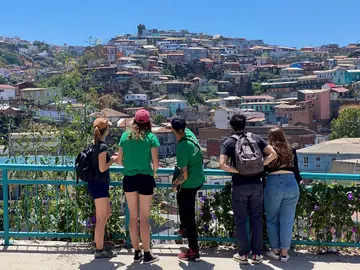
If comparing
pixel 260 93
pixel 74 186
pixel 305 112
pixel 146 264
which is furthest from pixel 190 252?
pixel 260 93

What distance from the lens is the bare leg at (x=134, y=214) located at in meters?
4.58

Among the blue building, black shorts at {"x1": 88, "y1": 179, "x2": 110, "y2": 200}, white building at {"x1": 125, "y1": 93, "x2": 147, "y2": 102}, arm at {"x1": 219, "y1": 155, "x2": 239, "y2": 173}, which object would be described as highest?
white building at {"x1": 125, "y1": 93, "x2": 147, "y2": 102}

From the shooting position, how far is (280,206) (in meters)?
4.74

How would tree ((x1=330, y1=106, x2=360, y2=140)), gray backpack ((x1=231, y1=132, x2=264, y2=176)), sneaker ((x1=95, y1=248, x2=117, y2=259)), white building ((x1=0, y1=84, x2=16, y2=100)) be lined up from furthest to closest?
1. white building ((x1=0, y1=84, x2=16, y2=100))
2. tree ((x1=330, y1=106, x2=360, y2=140))
3. sneaker ((x1=95, y1=248, x2=117, y2=259))
4. gray backpack ((x1=231, y1=132, x2=264, y2=176))

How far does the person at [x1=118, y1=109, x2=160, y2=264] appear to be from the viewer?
4523mm

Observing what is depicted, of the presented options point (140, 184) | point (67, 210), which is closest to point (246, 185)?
point (140, 184)

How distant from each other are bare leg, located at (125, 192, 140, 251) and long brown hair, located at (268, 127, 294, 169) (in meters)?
1.38

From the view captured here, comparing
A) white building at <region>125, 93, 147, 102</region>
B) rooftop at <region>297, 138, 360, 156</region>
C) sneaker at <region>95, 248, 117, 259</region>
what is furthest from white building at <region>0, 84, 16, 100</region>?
sneaker at <region>95, 248, 117, 259</region>

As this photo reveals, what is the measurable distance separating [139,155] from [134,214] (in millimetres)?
Result: 596

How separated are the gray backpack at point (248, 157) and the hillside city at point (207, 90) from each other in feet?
13.1

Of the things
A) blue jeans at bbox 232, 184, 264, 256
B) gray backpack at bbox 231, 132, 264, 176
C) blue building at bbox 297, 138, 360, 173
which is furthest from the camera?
blue building at bbox 297, 138, 360, 173

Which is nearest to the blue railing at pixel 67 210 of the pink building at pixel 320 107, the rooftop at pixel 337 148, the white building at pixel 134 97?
the rooftop at pixel 337 148

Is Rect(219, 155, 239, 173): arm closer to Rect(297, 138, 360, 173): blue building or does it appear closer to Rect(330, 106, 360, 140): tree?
Rect(297, 138, 360, 173): blue building

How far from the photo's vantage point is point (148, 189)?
455 centimetres
